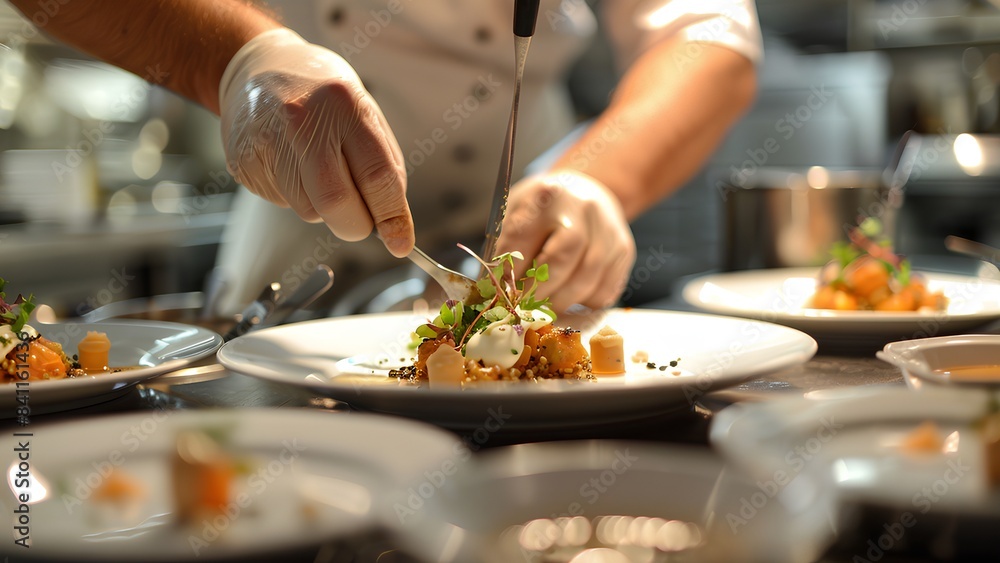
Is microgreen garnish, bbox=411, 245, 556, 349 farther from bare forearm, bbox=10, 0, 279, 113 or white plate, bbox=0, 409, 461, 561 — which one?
bare forearm, bbox=10, 0, 279, 113

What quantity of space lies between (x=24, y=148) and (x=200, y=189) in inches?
38.3

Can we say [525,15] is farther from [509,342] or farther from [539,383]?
[539,383]

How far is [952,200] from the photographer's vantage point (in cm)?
382

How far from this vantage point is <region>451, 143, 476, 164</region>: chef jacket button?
84.4 inches

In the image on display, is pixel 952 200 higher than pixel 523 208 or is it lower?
lower

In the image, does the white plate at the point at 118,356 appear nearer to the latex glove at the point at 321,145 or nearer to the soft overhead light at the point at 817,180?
the latex glove at the point at 321,145

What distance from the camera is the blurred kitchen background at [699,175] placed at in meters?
3.76

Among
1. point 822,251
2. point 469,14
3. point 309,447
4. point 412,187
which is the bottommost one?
point 822,251

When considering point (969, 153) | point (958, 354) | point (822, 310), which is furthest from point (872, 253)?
point (969, 153)

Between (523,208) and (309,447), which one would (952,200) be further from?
(309,447)

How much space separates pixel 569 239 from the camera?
1383 millimetres

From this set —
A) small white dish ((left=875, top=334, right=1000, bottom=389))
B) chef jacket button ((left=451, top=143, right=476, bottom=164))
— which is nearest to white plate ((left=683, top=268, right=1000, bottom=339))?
small white dish ((left=875, top=334, right=1000, bottom=389))

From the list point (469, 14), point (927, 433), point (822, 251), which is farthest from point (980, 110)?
point (927, 433)

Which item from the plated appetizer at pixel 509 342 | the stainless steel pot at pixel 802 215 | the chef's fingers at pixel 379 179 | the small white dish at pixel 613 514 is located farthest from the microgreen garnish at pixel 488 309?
the stainless steel pot at pixel 802 215
